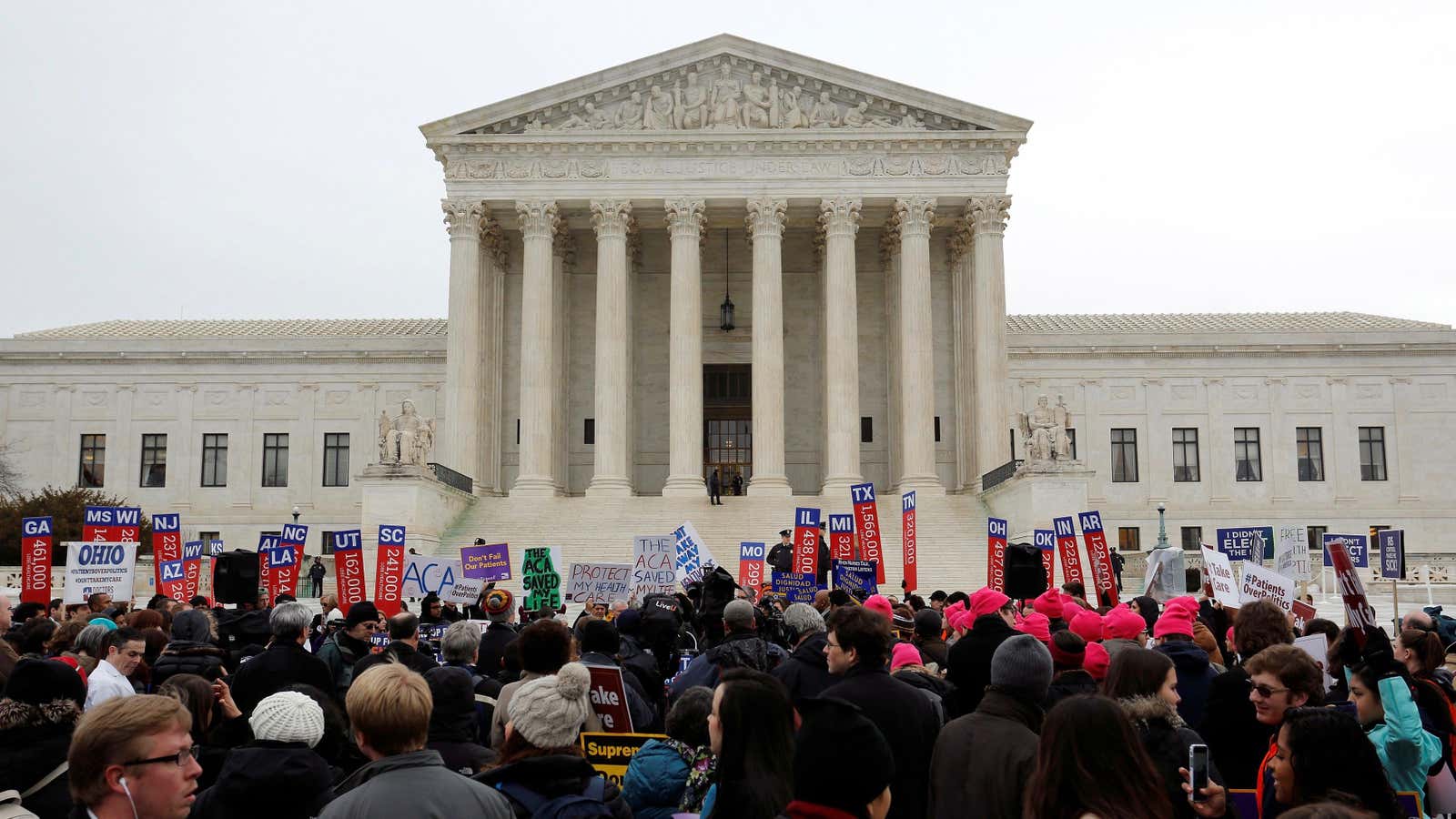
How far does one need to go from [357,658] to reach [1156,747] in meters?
6.43

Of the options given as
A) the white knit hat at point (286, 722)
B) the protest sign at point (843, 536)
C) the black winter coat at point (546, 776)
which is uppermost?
the protest sign at point (843, 536)

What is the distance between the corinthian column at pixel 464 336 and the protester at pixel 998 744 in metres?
40.7

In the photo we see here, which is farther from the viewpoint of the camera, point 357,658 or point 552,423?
point 552,423

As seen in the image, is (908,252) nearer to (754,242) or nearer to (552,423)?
(754,242)

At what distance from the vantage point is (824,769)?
491 cm

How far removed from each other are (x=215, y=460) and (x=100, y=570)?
3706cm

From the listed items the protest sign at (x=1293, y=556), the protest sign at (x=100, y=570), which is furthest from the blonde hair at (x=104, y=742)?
the protest sign at (x=1293, y=556)

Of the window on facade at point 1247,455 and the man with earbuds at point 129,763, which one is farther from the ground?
the window on facade at point 1247,455

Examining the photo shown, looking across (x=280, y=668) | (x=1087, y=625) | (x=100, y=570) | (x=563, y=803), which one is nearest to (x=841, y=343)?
(x=100, y=570)

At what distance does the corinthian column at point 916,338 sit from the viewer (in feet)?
152

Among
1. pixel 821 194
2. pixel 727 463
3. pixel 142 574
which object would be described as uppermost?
pixel 821 194

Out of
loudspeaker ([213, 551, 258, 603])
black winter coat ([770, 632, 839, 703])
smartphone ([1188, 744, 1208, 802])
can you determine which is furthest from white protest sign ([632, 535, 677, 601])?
smartphone ([1188, 744, 1208, 802])

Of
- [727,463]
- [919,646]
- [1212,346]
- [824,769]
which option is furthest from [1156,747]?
[1212,346]

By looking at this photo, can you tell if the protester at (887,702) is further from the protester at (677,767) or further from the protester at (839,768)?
the protester at (839,768)
